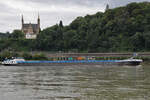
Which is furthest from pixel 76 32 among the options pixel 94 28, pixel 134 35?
pixel 134 35

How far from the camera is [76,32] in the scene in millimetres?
160000

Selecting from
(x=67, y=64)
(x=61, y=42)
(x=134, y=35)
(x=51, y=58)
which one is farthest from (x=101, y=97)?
(x=61, y=42)

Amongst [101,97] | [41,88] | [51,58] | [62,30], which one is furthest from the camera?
[62,30]

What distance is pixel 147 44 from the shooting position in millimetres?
128250

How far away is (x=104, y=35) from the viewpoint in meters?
147

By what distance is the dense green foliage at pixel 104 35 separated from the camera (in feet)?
436

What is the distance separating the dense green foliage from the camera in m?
133

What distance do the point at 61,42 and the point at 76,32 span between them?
38.4 ft

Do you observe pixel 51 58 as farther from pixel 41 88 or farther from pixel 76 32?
pixel 41 88

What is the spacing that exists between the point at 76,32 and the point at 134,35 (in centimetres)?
3899

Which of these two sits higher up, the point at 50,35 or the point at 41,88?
the point at 50,35

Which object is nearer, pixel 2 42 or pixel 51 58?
pixel 51 58

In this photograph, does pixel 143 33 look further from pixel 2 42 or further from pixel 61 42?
pixel 2 42

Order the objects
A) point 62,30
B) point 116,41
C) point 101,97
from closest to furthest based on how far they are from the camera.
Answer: point 101,97 → point 116,41 → point 62,30
